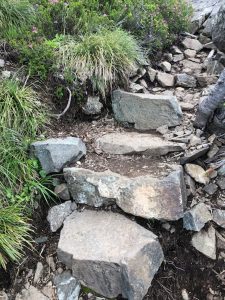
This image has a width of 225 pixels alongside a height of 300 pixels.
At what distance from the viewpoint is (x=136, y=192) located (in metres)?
3.68

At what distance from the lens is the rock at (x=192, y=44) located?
21.2 feet

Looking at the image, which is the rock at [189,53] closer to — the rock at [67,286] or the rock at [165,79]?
the rock at [165,79]

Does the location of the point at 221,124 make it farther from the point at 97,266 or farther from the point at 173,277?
the point at 97,266

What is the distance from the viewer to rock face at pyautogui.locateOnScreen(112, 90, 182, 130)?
4.68 metres

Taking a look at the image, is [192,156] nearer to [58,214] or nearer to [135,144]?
[135,144]

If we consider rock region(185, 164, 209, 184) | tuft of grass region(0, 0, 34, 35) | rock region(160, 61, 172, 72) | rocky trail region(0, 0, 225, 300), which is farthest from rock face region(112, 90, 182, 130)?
tuft of grass region(0, 0, 34, 35)

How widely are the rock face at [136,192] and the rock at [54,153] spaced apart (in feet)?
0.81

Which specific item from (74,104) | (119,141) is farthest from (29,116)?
(119,141)

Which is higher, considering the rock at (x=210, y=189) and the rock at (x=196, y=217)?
the rock at (x=210, y=189)

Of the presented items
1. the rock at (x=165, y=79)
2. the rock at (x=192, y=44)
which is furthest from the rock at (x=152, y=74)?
the rock at (x=192, y=44)

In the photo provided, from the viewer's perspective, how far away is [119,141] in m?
4.43

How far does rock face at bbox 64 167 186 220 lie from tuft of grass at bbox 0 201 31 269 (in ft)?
2.09

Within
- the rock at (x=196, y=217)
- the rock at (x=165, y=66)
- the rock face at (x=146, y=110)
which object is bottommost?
the rock at (x=196, y=217)

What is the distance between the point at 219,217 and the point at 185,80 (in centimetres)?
252
